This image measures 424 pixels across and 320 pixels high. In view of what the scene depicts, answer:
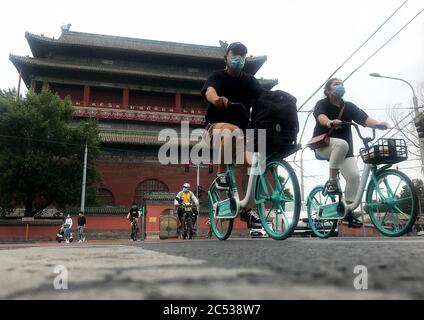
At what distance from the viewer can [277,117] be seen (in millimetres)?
3240

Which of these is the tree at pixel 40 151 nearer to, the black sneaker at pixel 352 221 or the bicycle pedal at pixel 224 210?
the bicycle pedal at pixel 224 210

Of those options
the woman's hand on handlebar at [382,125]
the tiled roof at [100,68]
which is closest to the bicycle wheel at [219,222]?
the woman's hand on handlebar at [382,125]

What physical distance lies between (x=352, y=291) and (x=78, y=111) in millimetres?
24949

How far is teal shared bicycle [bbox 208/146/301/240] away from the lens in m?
3.30

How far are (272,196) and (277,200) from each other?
0.21ft

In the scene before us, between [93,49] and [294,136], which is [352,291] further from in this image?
[93,49]

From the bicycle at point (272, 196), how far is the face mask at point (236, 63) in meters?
0.84

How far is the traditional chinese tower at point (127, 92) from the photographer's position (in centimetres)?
2348

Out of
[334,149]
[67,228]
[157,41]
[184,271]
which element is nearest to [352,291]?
[184,271]

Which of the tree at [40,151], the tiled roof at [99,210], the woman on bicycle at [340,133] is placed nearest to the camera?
the woman on bicycle at [340,133]

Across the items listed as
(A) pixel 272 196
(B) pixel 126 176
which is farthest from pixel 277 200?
(B) pixel 126 176

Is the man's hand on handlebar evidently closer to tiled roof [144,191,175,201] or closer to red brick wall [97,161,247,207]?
tiled roof [144,191,175,201]

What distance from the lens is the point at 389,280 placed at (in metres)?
0.78
